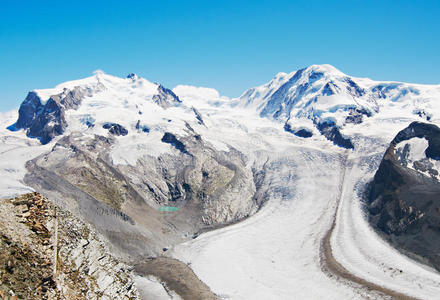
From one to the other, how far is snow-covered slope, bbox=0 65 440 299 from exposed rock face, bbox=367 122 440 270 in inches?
142

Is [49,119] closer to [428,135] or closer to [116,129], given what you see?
[116,129]

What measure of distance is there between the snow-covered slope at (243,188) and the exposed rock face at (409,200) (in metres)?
3.60

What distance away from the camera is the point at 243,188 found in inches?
4715

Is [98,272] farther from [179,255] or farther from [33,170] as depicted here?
[33,170]

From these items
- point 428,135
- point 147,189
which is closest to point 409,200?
point 428,135

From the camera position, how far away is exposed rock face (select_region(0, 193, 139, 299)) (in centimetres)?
2181

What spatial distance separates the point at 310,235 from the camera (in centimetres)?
8606

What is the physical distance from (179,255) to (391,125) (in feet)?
485

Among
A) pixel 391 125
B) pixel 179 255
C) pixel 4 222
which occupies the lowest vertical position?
pixel 179 255

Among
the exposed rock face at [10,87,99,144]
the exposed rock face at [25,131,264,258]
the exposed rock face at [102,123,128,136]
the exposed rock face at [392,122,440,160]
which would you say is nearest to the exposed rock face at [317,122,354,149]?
the exposed rock face at [392,122,440,160]

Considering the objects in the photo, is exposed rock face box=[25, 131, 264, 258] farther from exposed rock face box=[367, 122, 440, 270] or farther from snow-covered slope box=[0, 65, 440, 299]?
exposed rock face box=[367, 122, 440, 270]

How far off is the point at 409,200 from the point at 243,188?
171 ft

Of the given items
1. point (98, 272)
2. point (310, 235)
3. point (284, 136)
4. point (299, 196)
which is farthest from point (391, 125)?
point (98, 272)

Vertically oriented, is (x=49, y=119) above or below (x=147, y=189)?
above
